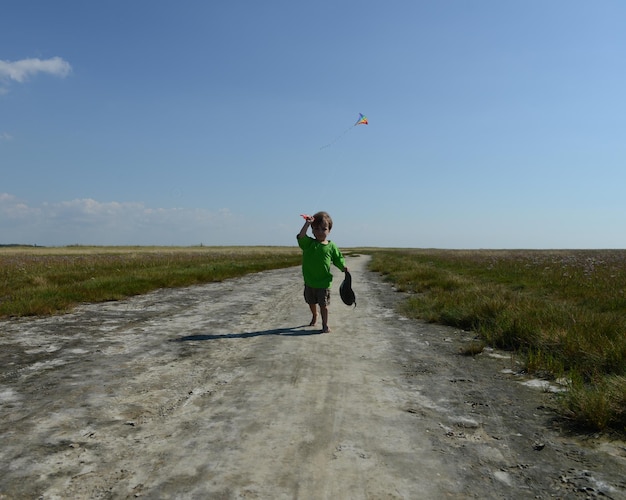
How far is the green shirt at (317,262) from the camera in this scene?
25.2ft

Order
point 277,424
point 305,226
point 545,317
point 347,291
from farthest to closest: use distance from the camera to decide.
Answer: point 347,291 < point 305,226 < point 545,317 < point 277,424

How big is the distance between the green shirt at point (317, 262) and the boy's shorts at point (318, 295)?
3.0 inches

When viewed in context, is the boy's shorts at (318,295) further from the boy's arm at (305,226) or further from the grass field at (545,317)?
the grass field at (545,317)

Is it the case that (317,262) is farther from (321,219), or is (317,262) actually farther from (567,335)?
(567,335)

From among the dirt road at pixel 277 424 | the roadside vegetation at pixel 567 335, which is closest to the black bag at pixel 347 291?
the roadside vegetation at pixel 567 335

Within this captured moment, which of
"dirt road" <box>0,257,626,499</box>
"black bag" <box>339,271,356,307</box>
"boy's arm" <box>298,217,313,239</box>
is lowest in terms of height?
"dirt road" <box>0,257,626,499</box>

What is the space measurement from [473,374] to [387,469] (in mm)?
2660

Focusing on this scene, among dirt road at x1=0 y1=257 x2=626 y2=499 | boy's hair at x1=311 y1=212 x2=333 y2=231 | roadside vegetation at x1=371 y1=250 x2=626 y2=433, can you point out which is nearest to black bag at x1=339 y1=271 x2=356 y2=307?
boy's hair at x1=311 y1=212 x2=333 y2=231

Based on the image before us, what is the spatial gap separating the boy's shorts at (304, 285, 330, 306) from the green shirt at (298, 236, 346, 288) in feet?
0.25

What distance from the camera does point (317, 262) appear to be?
7719 mm

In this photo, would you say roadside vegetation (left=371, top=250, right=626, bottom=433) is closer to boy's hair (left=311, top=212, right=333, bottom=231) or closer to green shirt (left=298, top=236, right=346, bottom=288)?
green shirt (left=298, top=236, right=346, bottom=288)

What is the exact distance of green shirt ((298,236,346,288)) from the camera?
25.2 ft

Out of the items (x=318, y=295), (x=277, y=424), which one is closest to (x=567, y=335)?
(x=318, y=295)

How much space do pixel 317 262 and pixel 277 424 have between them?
4531 millimetres
